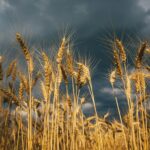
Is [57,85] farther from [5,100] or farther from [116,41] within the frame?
[5,100]

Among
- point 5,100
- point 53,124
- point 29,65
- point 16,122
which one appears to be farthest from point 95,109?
point 16,122

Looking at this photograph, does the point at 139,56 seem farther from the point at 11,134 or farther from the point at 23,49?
the point at 11,134

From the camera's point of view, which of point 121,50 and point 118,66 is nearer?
point 118,66

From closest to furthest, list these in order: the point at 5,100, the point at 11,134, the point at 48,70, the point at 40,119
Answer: the point at 48,70
the point at 5,100
the point at 40,119
the point at 11,134

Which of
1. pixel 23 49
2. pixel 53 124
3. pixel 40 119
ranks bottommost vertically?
pixel 53 124

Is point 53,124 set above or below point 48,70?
below

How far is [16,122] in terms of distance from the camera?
6242 mm

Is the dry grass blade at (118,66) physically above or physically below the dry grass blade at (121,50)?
below

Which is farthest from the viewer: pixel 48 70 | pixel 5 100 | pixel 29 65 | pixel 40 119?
pixel 40 119

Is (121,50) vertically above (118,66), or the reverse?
(121,50)

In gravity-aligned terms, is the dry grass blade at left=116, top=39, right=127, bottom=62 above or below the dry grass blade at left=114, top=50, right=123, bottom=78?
above

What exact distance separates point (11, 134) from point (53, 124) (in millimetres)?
2798

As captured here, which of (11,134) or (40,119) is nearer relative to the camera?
(40,119)

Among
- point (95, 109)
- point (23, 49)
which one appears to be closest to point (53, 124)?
point (95, 109)
